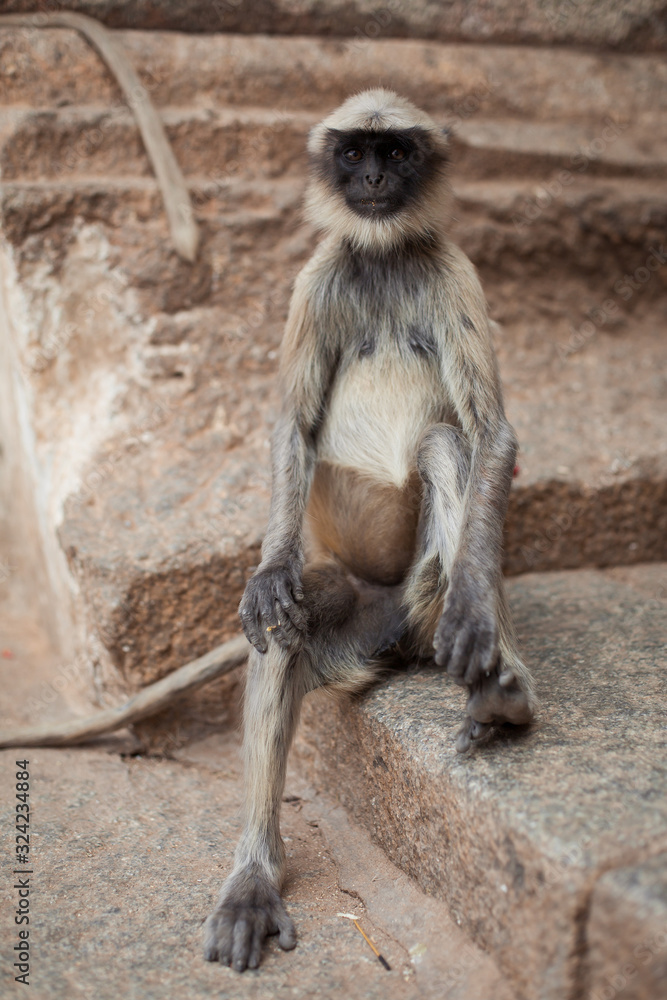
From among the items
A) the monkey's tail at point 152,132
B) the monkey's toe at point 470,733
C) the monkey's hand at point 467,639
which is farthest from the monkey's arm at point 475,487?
the monkey's tail at point 152,132

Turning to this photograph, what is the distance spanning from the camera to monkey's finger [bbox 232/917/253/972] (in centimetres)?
197

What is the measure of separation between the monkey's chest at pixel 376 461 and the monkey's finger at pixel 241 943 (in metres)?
1.04

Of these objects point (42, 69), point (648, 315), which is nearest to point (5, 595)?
point (42, 69)

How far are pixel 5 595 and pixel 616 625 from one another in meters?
3.41

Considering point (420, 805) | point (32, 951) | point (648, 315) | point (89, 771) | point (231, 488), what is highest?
point (648, 315)

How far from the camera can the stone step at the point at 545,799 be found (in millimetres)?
1655

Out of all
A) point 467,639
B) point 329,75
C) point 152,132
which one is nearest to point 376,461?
point 467,639

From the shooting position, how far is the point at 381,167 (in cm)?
250

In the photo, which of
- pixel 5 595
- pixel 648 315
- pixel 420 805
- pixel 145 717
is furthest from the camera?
pixel 5 595

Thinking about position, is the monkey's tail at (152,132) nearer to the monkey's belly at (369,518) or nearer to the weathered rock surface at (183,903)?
the monkey's belly at (369,518)

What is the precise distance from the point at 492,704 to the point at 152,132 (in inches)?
112

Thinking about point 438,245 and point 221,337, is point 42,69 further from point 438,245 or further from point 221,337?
point 438,245

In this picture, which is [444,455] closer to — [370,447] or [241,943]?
[370,447]

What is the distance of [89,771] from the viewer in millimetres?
2977
